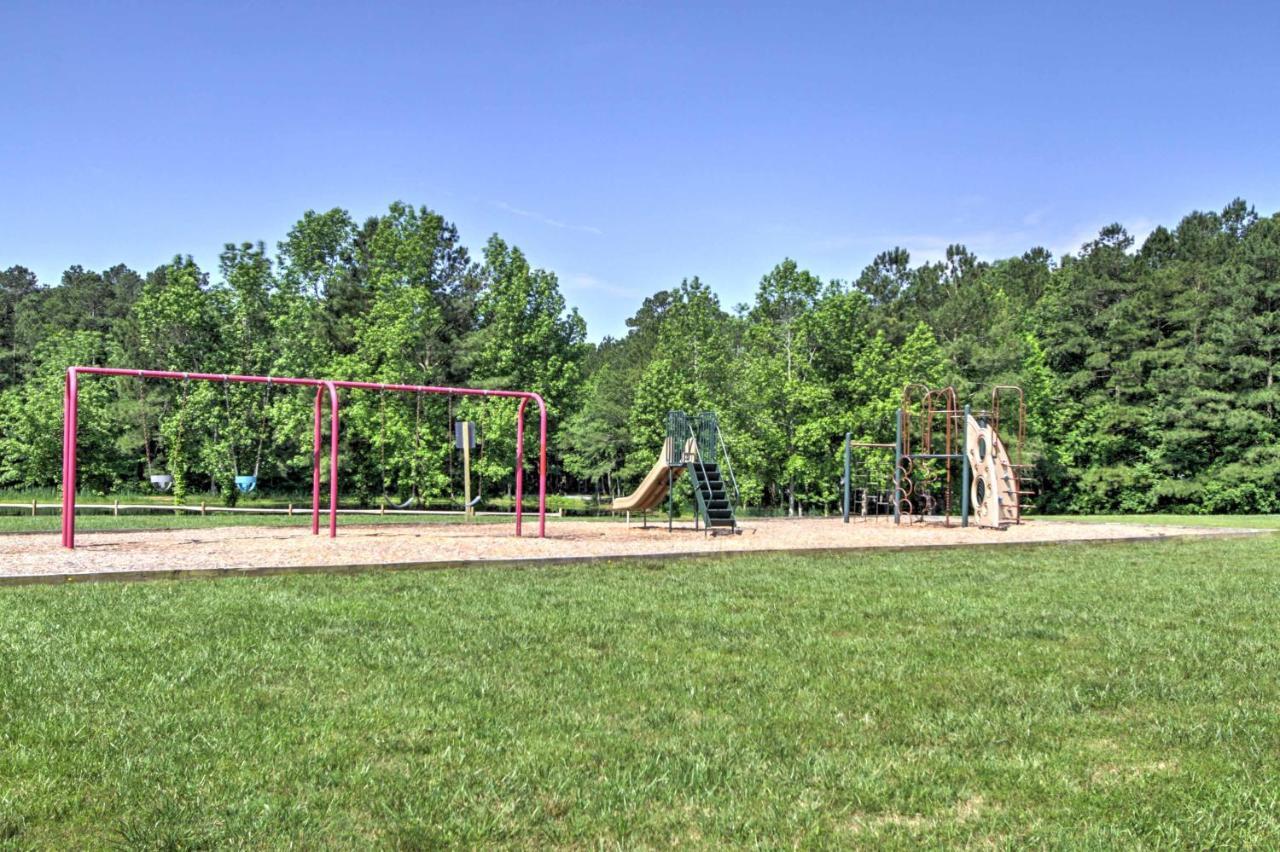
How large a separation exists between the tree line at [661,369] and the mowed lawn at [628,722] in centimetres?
2620

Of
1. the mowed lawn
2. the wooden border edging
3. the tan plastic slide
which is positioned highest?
the tan plastic slide

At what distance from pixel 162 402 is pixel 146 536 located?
89.8ft

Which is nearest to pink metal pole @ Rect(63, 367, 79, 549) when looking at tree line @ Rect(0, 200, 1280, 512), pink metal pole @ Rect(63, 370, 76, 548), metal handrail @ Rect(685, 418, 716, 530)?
pink metal pole @ Rect(63, 370, 76, 548)

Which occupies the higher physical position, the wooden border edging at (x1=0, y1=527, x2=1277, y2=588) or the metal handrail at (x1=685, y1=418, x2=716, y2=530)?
the metal handrail at (x1=685, y1=418, x2=716, y2=530)

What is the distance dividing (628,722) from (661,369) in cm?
3605

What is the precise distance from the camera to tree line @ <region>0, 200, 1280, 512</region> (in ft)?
117

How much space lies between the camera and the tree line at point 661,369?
35.6m

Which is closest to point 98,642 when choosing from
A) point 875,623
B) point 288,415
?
point 875,623

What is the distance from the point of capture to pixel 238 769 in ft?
11.9

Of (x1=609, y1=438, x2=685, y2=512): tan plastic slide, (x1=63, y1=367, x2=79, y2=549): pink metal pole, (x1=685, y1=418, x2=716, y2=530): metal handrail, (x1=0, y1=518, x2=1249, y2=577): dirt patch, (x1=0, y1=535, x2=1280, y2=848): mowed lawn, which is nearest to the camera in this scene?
(x1=0, y1=535, x2=1280, y2=848): mowed lawn

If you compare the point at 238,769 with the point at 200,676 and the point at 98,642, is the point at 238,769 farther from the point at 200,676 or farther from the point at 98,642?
the point at 98,642

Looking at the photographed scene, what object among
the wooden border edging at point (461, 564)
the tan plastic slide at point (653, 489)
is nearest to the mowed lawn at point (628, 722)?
the wooden border edging at point (461, 564)

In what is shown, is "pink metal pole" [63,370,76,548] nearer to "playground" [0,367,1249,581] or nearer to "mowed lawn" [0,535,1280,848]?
"playground" [0,367,1249,581]

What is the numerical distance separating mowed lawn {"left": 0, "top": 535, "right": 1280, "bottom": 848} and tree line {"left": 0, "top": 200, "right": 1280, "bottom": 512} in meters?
26.2
